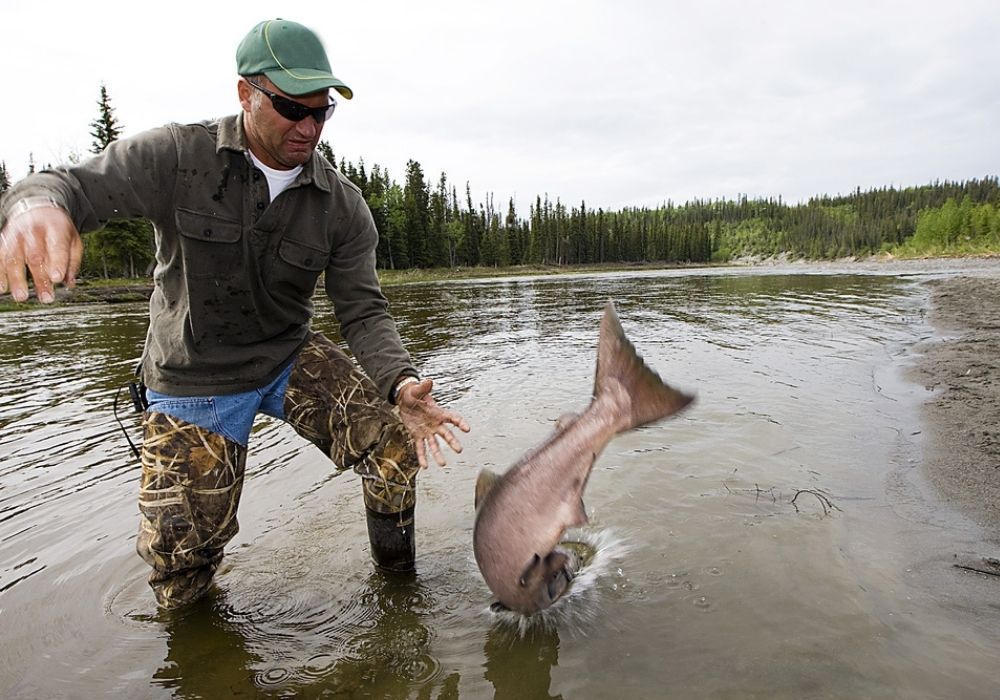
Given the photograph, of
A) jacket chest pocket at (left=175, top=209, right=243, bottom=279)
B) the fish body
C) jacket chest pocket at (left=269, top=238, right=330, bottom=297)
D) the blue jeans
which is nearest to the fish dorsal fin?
the fish body

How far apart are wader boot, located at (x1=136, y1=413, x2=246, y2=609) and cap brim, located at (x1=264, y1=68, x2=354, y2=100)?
1.77 metres

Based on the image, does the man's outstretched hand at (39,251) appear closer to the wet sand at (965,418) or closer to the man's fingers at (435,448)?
the man's fingers at (435,448)

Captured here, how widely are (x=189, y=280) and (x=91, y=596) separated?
2.03 m

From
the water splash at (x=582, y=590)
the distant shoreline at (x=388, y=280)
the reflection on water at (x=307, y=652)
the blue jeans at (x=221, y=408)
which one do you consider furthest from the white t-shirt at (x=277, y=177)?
the distant shoreline at (x=388, y=280)

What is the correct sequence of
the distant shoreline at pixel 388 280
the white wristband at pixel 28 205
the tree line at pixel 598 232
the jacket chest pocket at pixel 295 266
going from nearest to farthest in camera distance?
the white wristband at pixel 28 205, the jacket chest pocket at pixel 295 266, the distant shoreline at pixel 388 280, the tree line at pixel 598 232

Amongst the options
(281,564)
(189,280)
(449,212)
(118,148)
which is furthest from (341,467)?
(449,212)

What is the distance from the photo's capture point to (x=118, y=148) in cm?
275

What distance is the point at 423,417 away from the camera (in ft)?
10.5

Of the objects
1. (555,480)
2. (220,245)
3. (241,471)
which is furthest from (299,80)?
(555,480)

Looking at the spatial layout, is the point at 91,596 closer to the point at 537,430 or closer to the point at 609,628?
the point at 609,628

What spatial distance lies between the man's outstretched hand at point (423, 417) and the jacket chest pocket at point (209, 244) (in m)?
1.12

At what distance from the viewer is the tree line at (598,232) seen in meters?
50.8

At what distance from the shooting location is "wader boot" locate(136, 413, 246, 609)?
9.55ft

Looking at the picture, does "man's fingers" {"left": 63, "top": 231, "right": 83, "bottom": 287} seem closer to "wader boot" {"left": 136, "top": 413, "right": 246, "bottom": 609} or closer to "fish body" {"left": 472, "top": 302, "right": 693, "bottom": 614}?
"wader boot" {"left": 136, "top": 413, "right": 246, "bottom": 609}
